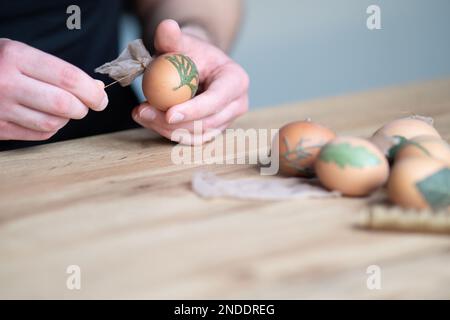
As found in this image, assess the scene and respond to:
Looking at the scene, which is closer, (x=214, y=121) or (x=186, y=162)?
(x=186, y=162)

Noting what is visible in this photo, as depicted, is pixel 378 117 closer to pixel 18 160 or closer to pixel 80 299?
pixel 18 160

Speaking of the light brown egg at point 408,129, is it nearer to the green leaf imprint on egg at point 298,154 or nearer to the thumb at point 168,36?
the green leaf imprint on egg at point 298,154

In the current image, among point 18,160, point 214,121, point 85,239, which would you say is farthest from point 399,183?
point 18,160

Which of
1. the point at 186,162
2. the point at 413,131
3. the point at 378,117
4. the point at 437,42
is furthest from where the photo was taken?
the point at 437,42

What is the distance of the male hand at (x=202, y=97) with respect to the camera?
129 centimetres

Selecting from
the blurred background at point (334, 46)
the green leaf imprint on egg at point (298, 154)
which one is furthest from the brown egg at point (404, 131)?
the blurred background at point (334, 46)

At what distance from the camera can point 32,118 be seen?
1226mm

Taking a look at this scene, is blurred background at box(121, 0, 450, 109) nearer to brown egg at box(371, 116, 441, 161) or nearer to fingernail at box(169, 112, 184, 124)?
fingernail at box(169, 112, 184, 124)

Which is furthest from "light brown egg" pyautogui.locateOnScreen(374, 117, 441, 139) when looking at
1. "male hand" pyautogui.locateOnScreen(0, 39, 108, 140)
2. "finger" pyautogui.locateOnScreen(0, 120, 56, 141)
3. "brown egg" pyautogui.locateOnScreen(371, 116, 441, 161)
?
"finger" pyautogui.locateOnScreen(0, 120, 56, 141)

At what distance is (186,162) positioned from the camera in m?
1.21

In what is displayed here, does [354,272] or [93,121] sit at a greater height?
[93,121]

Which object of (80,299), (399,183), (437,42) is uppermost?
(437,42)

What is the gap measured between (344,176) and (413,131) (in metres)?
0.17

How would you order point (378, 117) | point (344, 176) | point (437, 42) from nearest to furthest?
point (344, 176) < point (378, 117) < point (437, 42)
